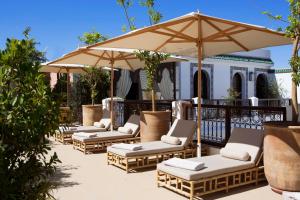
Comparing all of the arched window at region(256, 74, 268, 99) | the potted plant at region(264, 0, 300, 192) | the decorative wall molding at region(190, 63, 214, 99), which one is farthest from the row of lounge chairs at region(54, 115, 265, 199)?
the arched window at region(256, 74, 268, 99)

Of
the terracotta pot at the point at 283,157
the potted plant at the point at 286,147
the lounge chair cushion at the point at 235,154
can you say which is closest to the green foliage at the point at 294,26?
the potted plant at the point at 286,147

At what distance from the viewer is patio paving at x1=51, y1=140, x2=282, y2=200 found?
5332 millimetres

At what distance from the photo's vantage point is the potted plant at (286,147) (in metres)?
5.17

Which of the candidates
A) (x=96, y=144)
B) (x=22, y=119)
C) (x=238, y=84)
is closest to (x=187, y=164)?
(x=22, y=119)

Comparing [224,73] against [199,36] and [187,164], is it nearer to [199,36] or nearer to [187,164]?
[199,36]

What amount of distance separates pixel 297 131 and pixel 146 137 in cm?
433

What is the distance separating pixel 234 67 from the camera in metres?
20.5

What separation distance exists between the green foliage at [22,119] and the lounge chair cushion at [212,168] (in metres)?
2.89

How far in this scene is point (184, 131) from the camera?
7.73 m

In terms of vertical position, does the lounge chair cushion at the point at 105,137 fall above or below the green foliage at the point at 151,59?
below

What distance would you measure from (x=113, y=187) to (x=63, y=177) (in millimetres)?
1231

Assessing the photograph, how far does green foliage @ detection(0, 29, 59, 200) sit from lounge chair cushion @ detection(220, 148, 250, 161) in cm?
405

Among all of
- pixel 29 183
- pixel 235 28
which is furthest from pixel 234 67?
pixel 29 183

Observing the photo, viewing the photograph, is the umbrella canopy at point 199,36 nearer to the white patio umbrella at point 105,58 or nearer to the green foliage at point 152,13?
the green foliage at point 152,13
